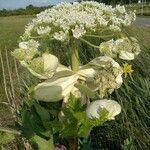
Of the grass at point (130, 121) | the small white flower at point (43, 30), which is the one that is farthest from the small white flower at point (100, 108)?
the grass at point (130, 121)

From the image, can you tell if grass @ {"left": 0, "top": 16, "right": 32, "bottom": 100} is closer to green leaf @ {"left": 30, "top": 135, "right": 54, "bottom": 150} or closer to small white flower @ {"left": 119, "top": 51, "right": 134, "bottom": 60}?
green leaf @ {"left": 30, "top": 135, "right": 54, "bottom": 150}

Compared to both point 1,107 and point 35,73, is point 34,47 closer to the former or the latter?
point 35,73

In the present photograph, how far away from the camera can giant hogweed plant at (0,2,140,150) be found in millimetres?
1700

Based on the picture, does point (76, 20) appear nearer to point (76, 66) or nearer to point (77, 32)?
point (77, 32)

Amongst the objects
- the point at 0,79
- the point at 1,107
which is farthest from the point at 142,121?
the point at 0,79

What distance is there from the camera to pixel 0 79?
27.8ft

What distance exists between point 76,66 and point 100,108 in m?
0.19

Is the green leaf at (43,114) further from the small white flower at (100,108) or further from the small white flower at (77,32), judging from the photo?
the small white flower at (77,32)

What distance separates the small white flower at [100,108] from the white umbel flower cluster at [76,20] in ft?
0.72

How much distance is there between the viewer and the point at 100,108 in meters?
1.72

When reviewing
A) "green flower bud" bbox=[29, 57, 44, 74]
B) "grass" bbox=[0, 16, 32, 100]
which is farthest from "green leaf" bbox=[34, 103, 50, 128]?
"grass" bbox=[0, 16, 32, 100]

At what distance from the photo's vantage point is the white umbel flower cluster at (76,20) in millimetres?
1701

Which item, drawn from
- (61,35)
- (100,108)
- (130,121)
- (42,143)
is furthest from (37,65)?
(130,121)

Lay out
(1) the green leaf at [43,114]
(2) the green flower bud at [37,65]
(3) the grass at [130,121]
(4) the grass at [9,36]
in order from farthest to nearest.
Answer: (4) the grass at [9,36]
(3) the grass at [130,121]
(1) the green leaf at [43,114]
(2) the green flower bud at [37,65]
